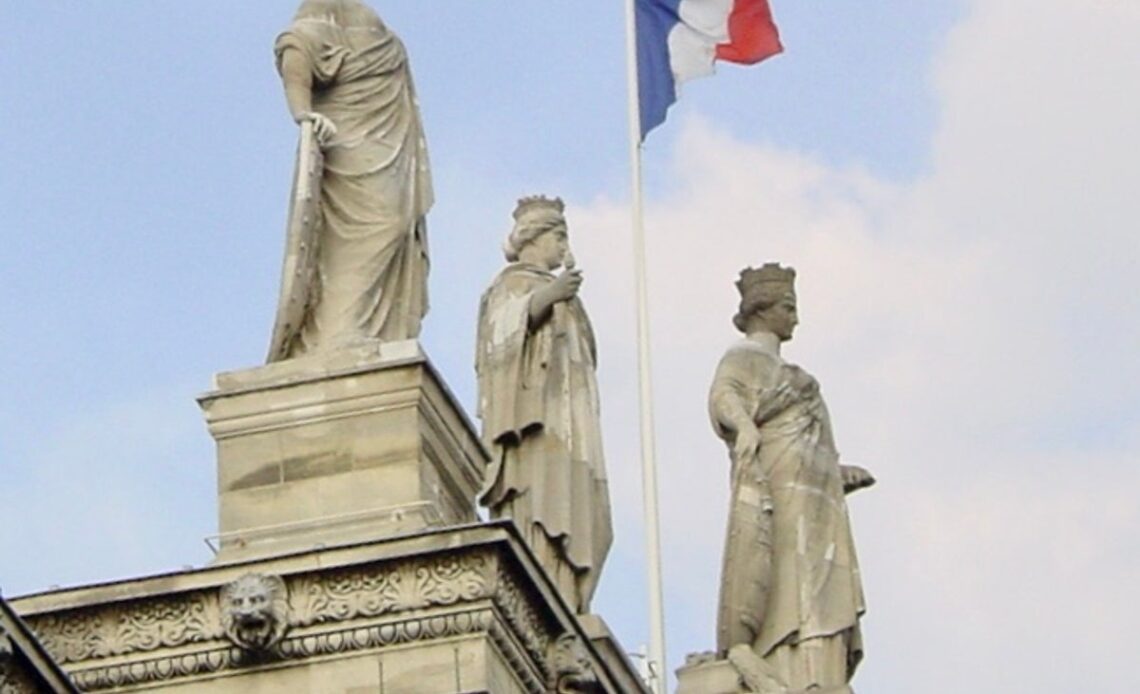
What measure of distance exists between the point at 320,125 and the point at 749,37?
8.46 meters

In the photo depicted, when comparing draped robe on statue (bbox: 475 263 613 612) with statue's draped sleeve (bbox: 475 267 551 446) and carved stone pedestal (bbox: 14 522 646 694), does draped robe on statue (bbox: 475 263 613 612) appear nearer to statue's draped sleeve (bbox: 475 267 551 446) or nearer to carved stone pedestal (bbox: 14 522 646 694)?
statue's draped sleeve (bbox: 475 267 551 446)

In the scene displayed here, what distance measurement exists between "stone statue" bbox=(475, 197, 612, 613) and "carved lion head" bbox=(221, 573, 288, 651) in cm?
277

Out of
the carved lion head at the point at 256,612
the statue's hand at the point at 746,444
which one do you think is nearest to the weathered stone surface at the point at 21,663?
the carved lion head at the point at 256,612

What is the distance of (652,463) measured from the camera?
1348 inches

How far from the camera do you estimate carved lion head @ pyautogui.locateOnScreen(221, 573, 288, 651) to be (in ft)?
92.6

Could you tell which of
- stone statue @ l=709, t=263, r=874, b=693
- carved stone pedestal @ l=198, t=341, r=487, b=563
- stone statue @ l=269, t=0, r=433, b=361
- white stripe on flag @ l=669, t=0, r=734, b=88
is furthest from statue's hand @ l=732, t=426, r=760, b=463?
white stripe on flag @ l=669, t=0, r=734, b=88

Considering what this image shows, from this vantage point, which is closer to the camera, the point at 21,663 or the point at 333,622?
the point at 21,663

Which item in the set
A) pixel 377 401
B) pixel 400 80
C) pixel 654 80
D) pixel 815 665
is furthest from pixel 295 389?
pixel 654 80

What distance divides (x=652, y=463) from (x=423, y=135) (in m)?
4.08

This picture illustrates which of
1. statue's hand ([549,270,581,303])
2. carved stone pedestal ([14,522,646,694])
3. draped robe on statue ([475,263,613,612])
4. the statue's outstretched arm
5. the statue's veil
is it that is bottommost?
carved stone pedestal ([14,522,646,694])

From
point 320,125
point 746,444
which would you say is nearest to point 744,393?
point 746,444

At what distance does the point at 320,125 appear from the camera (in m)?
30.3

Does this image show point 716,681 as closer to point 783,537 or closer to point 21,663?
point 783,537

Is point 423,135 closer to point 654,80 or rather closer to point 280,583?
point 280,583
